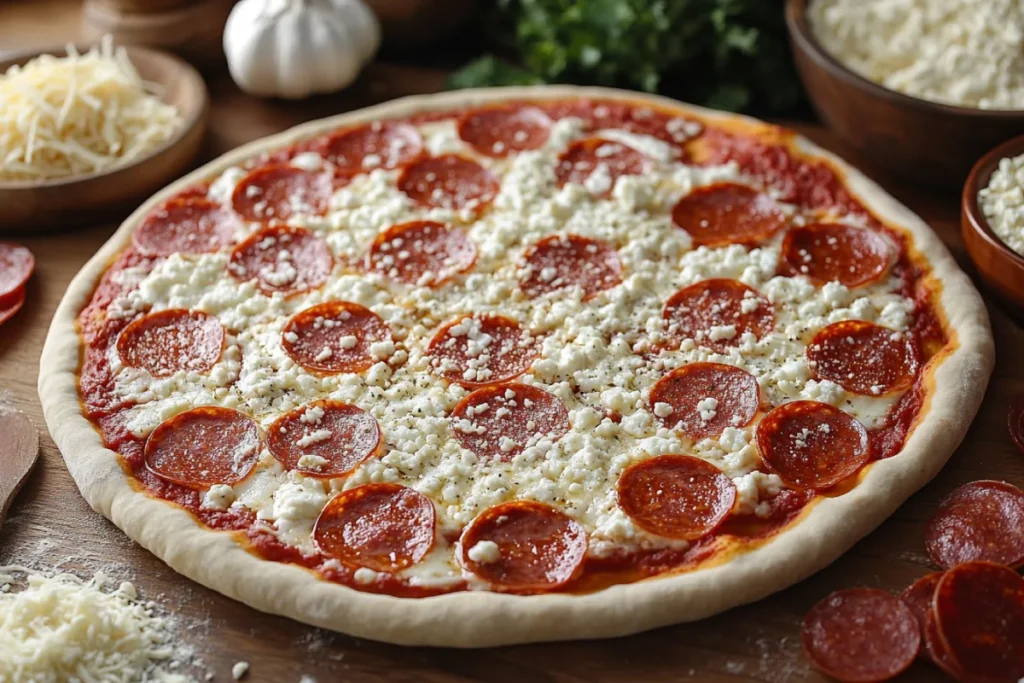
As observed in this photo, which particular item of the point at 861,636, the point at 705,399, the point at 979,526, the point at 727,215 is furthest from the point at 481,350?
the point at 979,526

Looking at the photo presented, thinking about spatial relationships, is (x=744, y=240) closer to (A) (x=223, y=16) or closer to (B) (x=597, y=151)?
(B) (x=597, y=151)

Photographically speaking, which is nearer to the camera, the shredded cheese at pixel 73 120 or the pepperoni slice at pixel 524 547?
the pepperoni slice at pixel 524 547

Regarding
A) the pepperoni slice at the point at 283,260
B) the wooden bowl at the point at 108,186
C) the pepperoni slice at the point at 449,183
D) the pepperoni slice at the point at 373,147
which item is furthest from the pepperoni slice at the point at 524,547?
the wooden bowl at the point at 108,186

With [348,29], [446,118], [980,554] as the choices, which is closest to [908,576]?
[980,554]

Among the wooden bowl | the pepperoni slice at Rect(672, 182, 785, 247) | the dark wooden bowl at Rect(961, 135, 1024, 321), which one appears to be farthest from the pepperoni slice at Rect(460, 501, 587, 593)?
the wooden bowl

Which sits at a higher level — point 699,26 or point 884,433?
point 699,26

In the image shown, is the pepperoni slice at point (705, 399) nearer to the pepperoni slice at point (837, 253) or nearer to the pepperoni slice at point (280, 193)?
the pepperoni slice at point (837, 253)
